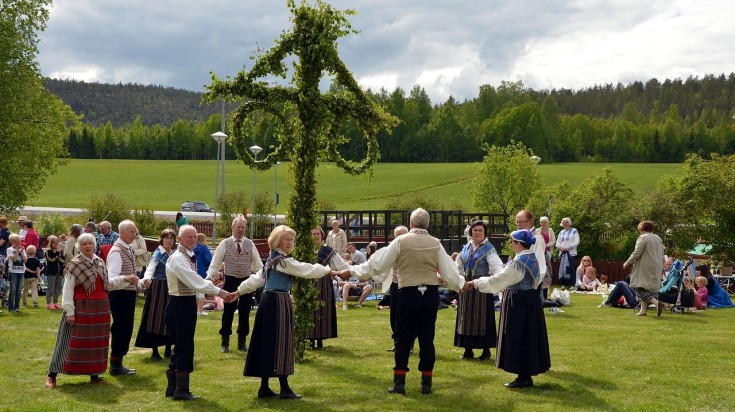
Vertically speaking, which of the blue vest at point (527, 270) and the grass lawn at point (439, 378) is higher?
the blue vest at point (527, 270)

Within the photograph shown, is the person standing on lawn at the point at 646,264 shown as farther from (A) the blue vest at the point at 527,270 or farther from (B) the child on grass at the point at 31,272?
(B) the child on grass at the point at 31,272

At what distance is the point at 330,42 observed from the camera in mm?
10570

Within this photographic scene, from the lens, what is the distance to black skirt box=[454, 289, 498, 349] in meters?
10.9

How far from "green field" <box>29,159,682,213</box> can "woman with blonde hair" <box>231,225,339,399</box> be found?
6032 centimetres

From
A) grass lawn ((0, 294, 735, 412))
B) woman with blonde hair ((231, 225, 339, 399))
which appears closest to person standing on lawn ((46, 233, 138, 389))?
grass lawn ((0, 294, 735, 412))

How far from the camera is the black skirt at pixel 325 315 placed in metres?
11.7

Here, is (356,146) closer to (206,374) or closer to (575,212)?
(575,212)

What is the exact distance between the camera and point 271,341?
836 cm

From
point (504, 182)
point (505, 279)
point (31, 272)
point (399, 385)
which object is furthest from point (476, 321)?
point (504, 182)

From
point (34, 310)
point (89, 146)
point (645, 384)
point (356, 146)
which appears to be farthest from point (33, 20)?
point (89, 146)

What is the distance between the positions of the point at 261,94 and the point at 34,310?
30.3ft

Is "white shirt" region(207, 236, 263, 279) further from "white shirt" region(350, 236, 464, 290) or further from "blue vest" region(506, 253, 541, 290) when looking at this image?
"blue vest" region(506, 253, 541, 290)

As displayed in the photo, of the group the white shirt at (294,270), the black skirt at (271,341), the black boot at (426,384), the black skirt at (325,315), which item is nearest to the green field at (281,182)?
the black skirt at (325,315)

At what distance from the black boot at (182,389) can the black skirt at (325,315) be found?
11.0 feet
